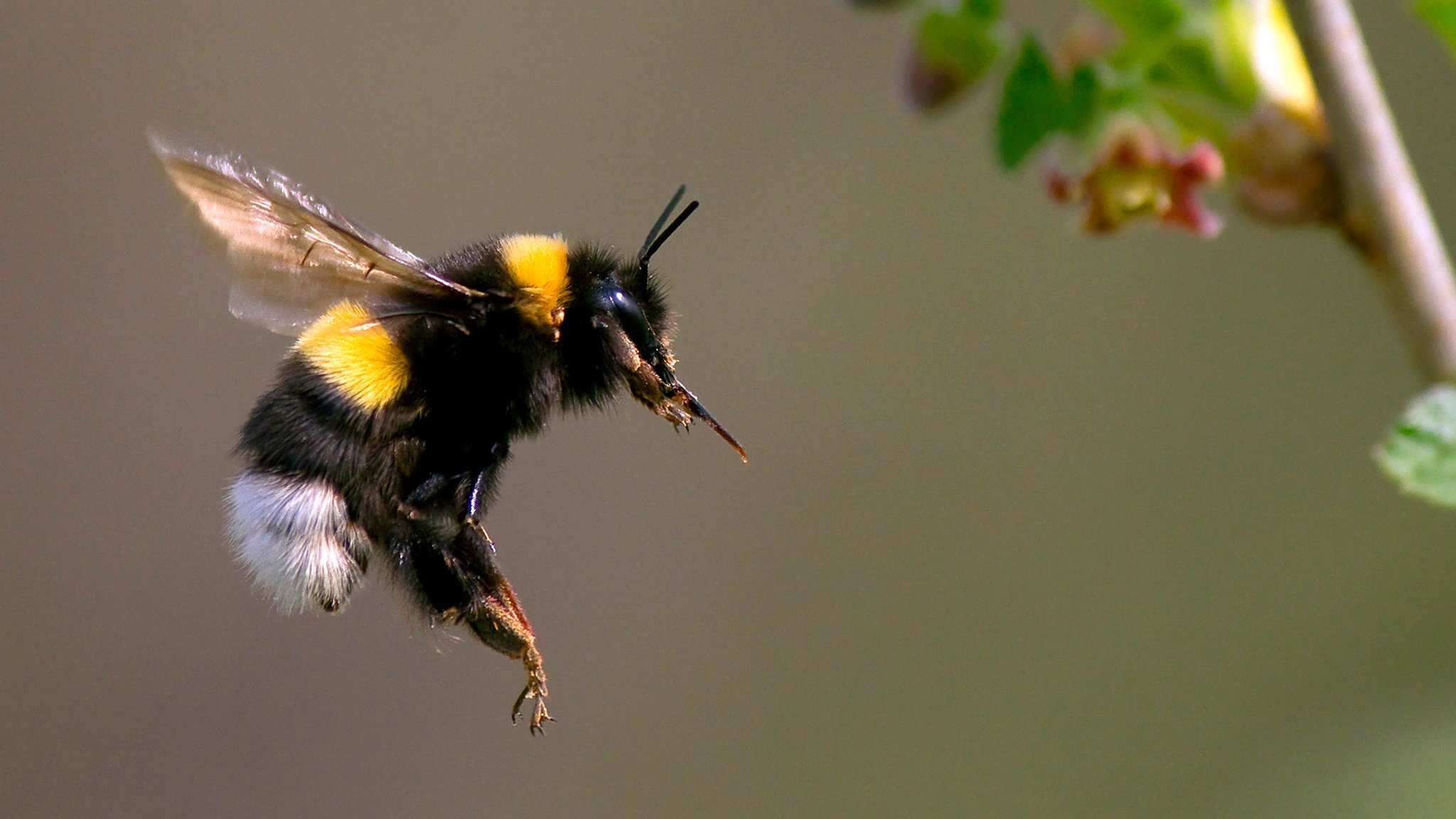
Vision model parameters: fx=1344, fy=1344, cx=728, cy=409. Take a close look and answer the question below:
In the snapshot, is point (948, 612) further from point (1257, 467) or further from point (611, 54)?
point (611, 54)

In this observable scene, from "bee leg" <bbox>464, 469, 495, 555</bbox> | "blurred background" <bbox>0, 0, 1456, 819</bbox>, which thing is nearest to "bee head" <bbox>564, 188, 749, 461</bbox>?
"bee leg" <bbox>464, 469, 495, 555</bbox>

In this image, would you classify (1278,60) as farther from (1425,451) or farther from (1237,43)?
(1425,451)

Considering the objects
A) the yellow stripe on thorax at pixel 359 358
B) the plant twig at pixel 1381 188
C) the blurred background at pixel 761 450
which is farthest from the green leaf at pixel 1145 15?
the blurred background at pixel 761 450

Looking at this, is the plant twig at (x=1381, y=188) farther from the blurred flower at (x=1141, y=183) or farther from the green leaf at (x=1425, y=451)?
the blurred flower at (x=1141, y=183)

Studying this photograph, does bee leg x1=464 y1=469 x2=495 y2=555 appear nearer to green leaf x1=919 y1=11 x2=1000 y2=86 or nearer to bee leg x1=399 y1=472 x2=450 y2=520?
bee leg x1=399 y1=472 x2=450 y2=520

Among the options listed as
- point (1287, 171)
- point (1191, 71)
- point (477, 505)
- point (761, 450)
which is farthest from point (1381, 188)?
point (761, 450)

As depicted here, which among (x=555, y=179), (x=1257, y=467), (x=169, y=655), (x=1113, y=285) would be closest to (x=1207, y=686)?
(x=1257, y=467)
